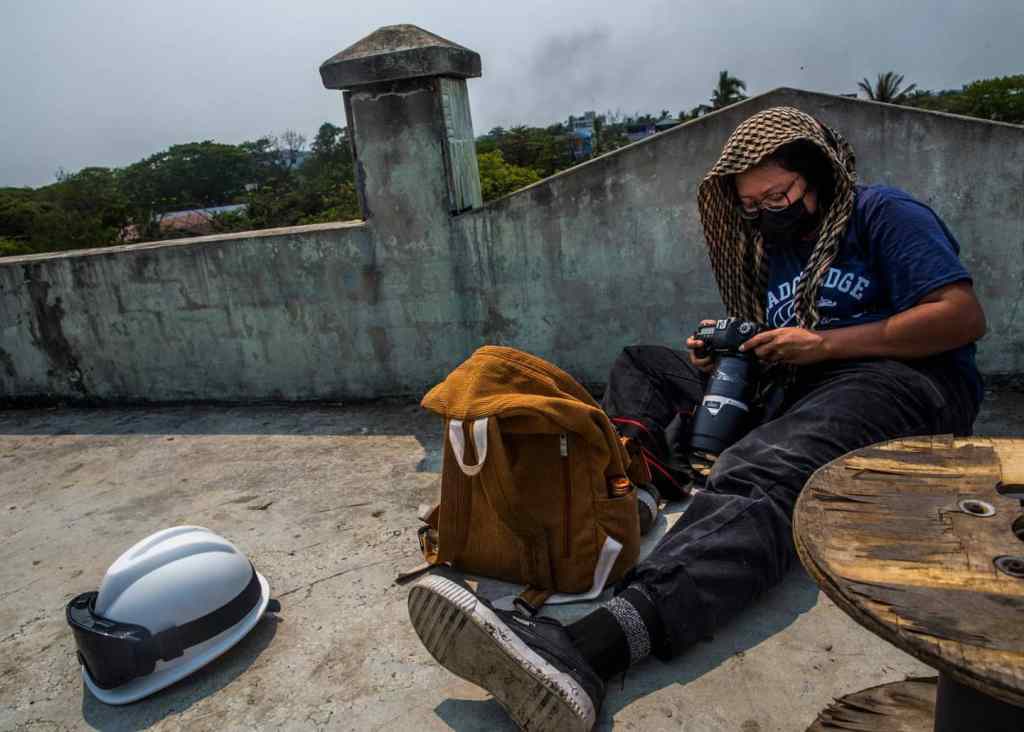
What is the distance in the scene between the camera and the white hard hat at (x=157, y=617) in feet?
5.89

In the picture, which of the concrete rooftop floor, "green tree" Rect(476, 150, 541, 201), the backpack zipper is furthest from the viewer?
"green tree" Rect(476, 150, 541, 201)

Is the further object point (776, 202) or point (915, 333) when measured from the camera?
point (776, 202)

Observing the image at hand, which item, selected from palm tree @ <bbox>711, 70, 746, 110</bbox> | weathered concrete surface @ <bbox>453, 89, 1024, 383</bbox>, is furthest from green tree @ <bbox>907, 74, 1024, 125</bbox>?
weathered concrete surface @ <bbox>453, 89, 1024, 383</bbox>

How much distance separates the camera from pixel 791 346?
2.16 m

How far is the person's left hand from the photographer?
213cm

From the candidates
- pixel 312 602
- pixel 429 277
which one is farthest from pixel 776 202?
pixel 429 277

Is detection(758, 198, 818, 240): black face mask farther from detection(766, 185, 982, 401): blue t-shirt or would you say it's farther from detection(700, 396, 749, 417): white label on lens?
detection(700, 396, 749, 417): white label on lens

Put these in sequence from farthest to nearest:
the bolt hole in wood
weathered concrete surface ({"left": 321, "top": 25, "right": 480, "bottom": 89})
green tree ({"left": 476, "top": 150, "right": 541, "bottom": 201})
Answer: green tree ({"left": 476, "top": 150, "right": 541, "bottom": 201}) < weathered concrete surface ({"left": 321, "top": 25, "right": 480, "bottom": 89}) < the bolt hole in wood

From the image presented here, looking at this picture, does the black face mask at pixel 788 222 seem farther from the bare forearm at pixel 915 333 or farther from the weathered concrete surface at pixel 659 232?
the weathered concrete surface at pixel 659 232

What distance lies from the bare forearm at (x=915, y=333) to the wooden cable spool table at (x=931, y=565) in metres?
0.62

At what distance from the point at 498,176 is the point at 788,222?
138ft

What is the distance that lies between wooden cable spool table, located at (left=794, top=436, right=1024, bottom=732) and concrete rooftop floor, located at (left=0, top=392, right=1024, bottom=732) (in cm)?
25

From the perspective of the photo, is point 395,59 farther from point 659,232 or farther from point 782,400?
point 782,400

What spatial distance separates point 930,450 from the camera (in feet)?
4.69
